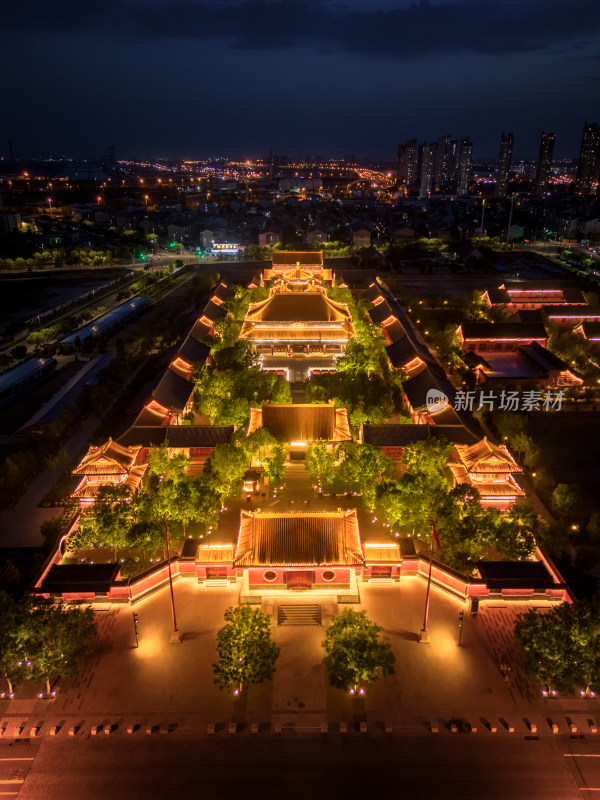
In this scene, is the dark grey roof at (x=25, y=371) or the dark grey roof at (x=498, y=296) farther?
the dark grey roof at (x=498, y=296)

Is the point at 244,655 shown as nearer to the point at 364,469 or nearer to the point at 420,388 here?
the point at 364,469

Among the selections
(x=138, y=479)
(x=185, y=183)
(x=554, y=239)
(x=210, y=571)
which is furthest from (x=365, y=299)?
(x=185, y=183)

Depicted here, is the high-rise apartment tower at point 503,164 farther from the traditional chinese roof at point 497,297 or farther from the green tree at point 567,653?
the green tree at point 567,653

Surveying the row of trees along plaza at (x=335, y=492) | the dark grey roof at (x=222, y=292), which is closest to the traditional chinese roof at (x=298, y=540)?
the row of trees along plaza at (x=335, y=492)

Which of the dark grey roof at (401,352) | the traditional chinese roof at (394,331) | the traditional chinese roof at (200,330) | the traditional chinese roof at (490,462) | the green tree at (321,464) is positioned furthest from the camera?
the traditional chinese roof at (200,330)

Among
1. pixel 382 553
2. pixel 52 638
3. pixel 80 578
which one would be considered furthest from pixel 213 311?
pixel 52 638

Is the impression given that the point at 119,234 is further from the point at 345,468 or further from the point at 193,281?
the point at 345,468

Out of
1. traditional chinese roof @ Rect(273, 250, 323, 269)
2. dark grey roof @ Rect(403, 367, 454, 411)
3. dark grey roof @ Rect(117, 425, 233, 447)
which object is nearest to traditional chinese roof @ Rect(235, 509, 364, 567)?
dark grey roof @ Rect(117, 425, 233, 447)
